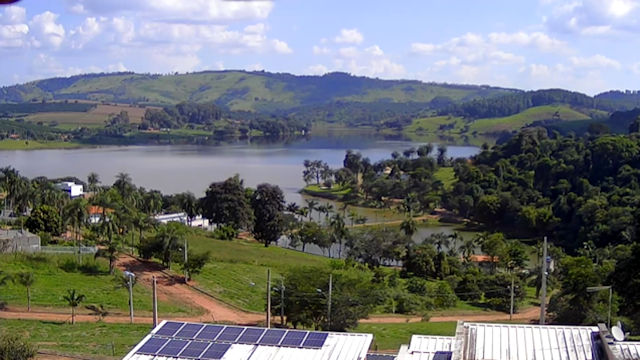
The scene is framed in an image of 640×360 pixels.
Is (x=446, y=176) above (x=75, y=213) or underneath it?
underneath

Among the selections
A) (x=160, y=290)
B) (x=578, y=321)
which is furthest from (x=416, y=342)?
(x=160, y=290)

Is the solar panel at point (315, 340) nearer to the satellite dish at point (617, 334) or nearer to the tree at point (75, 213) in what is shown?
the satellite dish at point (617, 334)

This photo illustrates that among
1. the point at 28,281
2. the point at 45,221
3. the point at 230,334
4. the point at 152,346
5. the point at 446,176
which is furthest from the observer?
the point at 446,176

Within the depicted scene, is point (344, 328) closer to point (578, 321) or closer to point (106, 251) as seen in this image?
point (578, 321)

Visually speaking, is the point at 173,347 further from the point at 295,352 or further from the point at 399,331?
the point at 399,331

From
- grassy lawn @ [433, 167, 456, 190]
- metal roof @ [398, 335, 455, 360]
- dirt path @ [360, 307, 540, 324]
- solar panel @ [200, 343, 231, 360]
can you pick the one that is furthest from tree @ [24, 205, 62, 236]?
grassy lawn @ [433, 167, 456, 190]

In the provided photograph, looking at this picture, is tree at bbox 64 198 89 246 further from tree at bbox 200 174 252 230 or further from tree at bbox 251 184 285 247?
tree at bbox 200 174 252 230

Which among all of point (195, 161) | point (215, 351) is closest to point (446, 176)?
point (195, 161)
